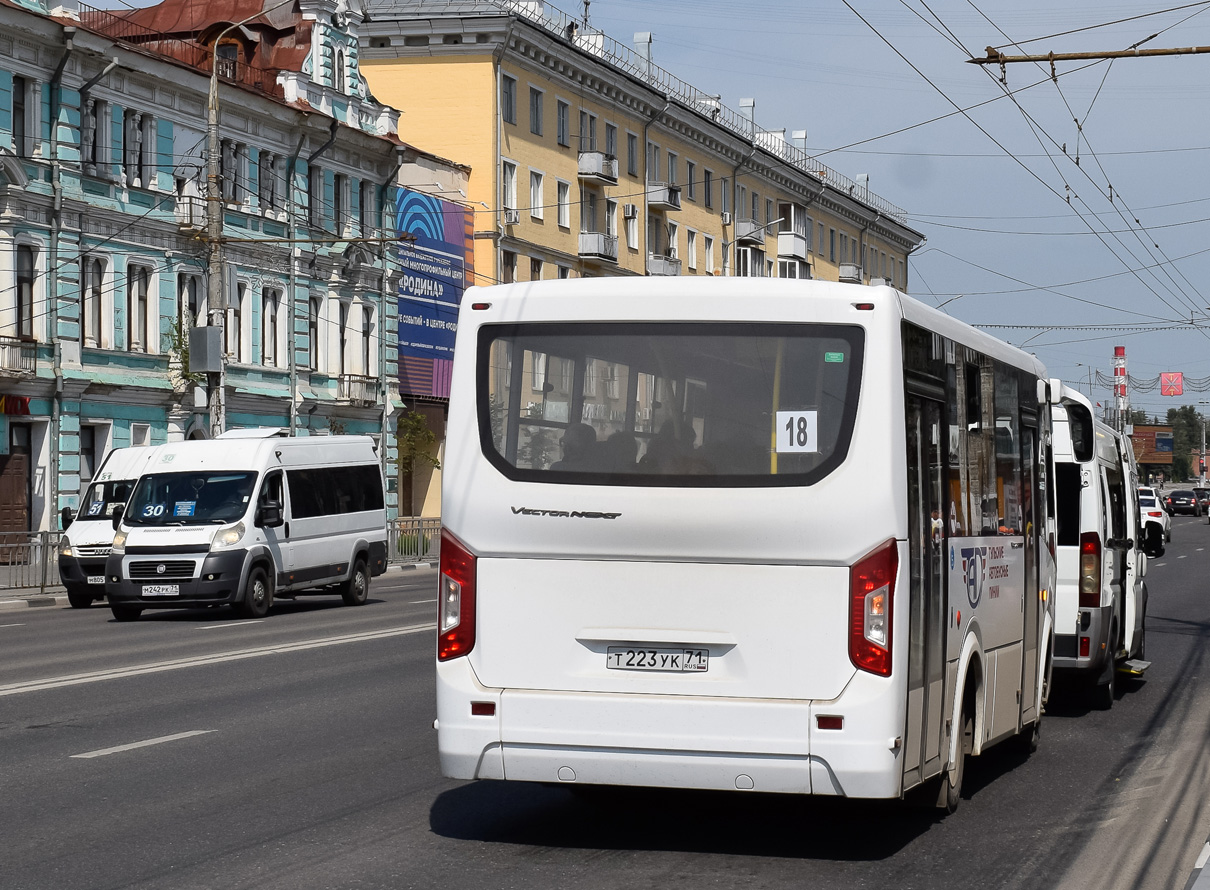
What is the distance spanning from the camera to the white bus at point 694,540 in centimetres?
743

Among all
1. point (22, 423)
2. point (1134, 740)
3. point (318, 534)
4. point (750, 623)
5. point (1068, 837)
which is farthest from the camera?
point (22, 423)

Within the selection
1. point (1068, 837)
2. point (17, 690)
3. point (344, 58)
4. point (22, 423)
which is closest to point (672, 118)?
point (344, 58)

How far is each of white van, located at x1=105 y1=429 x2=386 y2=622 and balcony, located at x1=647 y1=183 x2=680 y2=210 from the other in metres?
41.7

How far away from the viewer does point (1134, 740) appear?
1179cm

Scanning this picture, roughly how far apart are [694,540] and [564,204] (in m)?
55.3

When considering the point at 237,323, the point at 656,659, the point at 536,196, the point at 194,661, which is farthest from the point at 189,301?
the point at 656,659

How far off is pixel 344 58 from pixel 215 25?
3615 mm

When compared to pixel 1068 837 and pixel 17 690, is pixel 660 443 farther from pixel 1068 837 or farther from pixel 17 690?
pixel 17 690

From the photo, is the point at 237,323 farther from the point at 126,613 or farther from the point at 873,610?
the point at 873,610

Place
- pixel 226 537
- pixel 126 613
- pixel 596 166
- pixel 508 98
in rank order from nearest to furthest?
pixel 226 537
pixel 126 613
pixel 508 98
pixel 596 166

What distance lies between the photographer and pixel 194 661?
1645cm

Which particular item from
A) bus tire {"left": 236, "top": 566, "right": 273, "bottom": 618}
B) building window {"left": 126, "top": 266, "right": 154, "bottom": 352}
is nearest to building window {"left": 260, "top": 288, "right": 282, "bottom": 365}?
building window {"left": 126, "top": 266, "right": 154, "bottom": 352}

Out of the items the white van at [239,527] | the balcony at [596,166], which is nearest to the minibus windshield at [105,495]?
the white van at [239,527]

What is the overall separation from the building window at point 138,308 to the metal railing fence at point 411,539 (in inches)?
271
